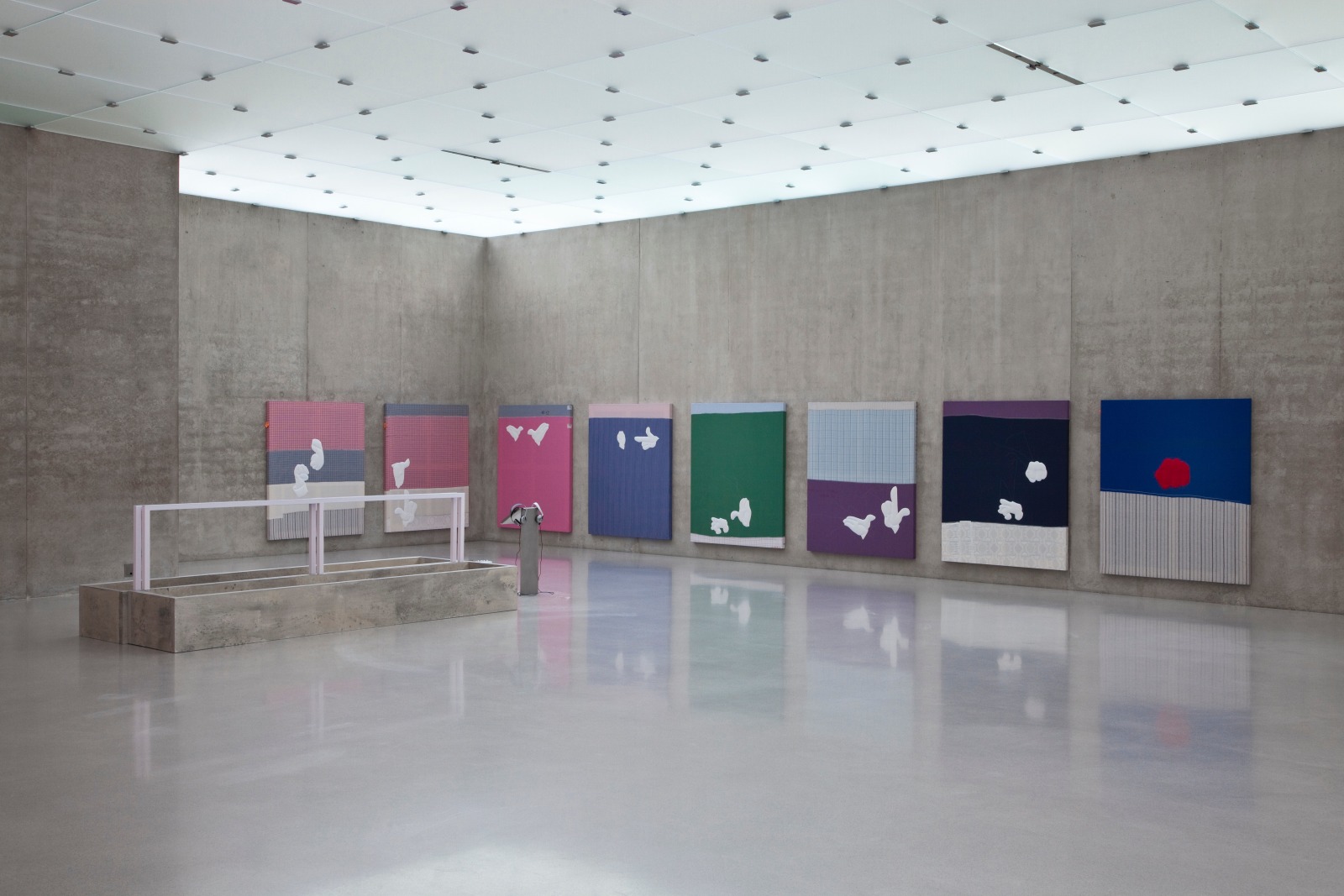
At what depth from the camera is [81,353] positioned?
41.0ft

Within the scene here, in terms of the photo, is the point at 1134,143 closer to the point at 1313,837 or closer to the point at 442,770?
the point at 1313,837

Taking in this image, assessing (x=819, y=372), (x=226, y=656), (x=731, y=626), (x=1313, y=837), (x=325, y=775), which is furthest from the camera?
(x=819, y=372)

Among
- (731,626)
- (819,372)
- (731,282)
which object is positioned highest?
(731,282)

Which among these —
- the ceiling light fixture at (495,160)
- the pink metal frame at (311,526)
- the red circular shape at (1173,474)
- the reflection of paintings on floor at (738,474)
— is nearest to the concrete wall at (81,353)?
the pink metal frame at (311,526)

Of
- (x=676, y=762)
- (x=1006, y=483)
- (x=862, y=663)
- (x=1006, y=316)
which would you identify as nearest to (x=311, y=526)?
(x=862, y=663)

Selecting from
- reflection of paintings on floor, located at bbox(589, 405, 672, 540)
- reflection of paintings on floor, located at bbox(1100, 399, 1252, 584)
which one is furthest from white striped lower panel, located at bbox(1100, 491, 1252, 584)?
reflection of paintings on floor, located at bbox(589, 405, 672, 540)

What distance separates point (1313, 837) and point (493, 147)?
34.3 ft

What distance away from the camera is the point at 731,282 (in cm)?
1628

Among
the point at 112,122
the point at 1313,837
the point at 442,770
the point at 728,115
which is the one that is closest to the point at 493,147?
the point at 728,115

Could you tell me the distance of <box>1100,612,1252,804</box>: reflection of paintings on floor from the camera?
19.7 ft

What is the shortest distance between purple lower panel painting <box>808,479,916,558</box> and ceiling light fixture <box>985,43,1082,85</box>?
18.0 ft

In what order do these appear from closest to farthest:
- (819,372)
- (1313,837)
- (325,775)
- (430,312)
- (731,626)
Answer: (1313,837) < (325,775) < (731,626) < (819,372) < (430,312)

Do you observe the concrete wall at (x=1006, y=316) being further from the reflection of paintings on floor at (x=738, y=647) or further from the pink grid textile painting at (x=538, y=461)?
the reflection of paintings on floor at (x=738, y=647)

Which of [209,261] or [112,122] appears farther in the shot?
[209,261]
